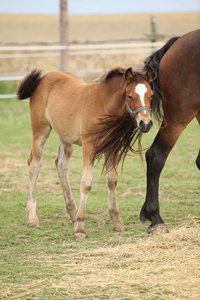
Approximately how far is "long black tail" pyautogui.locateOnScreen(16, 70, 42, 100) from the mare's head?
1.55m

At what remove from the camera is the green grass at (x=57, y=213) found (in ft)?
11.4

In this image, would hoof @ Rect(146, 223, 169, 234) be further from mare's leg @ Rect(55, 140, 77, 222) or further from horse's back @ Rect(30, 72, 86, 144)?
horse's back @ Rect(30, 72, 86, 144)

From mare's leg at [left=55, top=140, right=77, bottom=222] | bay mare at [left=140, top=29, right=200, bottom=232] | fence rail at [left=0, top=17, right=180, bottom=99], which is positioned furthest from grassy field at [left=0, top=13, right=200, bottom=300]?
fence rail at [left=0, top=17, right=180, bottom=99]

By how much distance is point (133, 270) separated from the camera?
11.4 feet

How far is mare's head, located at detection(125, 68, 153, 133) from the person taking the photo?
3831 millimetres

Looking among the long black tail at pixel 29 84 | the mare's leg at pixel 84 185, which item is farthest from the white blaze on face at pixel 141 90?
the long black tail at pixel 29 84

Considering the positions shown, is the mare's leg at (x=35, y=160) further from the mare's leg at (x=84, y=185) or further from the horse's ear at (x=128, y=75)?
the horse's ear at (x=128, y=75)

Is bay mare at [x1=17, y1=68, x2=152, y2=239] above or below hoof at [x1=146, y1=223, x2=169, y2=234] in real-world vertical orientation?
above

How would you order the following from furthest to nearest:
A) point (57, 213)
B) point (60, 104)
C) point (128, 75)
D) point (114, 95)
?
point (57, 213), point (60, 104), point (114, 95), point (128, 75)

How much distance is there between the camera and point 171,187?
20.7 ft

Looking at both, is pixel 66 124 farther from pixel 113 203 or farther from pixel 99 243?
pixel 99 243

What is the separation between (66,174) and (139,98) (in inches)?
64.5

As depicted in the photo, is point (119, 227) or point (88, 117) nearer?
point (88, 117)

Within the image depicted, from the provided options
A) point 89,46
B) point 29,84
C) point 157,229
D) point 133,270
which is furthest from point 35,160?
point 89,46
